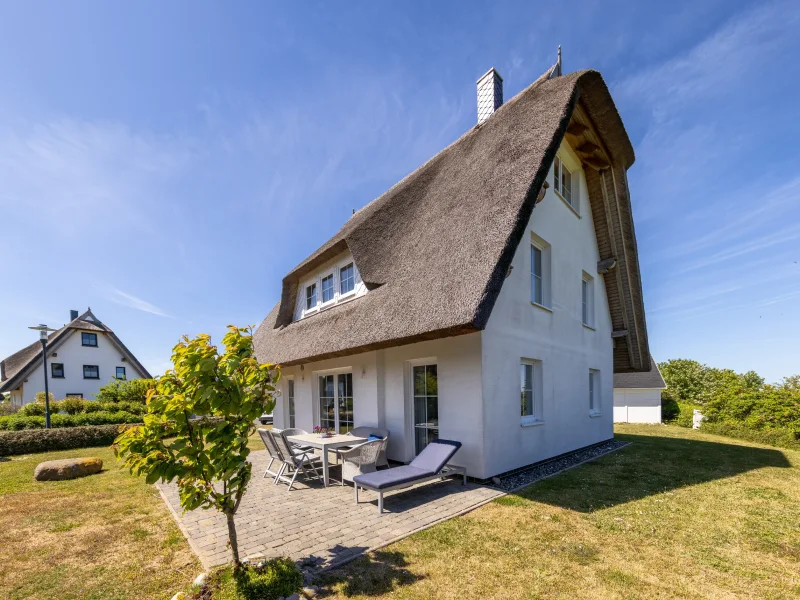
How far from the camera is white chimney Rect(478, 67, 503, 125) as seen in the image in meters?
11.4

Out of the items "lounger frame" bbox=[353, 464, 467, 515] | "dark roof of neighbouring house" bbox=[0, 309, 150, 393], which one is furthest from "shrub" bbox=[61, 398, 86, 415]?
"lounger frame" bbox=[353, 464, 467, 515]

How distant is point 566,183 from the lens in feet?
36.1

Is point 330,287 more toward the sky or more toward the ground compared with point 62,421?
more toward the sky

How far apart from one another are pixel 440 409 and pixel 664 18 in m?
9.31

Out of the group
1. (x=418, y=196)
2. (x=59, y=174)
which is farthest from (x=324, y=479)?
(x=59, y=174)

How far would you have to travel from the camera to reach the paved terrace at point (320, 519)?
4367 mm

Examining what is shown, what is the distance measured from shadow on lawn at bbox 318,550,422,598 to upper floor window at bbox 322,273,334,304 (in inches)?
334

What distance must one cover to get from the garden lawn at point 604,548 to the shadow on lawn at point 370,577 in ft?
0.03

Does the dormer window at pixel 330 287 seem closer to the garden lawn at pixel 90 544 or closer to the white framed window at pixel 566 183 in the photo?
the white framed window at pixel 566 183

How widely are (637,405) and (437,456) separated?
2213 cm

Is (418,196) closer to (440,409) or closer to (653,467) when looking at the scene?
(440,409)

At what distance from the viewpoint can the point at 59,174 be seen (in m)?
7.72

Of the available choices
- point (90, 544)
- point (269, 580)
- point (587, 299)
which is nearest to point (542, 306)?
point (587, 299)

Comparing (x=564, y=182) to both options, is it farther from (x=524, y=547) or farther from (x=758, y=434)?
(x=758, y=434)
